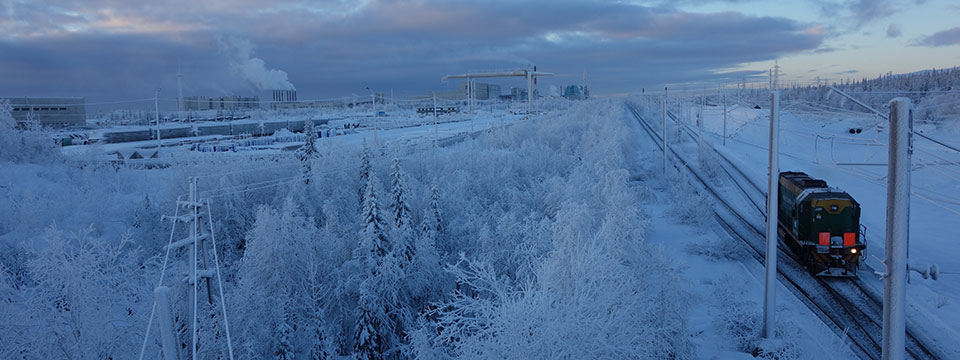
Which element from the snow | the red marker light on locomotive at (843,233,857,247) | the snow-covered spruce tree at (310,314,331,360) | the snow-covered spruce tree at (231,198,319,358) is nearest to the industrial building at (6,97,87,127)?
the snow

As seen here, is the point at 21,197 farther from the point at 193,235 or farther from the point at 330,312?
the point at 193,235

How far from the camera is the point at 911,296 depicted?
15.3 metres

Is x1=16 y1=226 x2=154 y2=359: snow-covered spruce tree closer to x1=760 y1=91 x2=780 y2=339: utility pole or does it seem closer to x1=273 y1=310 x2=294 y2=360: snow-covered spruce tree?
x1=273 y1=310 x2=294 y2=360: snow-covered spruce tree

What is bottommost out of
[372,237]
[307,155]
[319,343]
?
[319,343]

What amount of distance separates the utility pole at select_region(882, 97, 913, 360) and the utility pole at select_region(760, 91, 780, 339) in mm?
5672

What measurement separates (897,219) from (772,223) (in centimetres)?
692

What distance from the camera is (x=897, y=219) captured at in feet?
19.1

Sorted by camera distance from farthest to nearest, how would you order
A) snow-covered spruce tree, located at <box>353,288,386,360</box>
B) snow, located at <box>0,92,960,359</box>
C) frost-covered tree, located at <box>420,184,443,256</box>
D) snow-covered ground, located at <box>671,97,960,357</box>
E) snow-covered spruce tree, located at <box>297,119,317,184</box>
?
snow-covered spruce tree, located at <box>297,119,317,184</box>, frost-covered tree, located at <box>420,184,443,256</box>, snow-covered spruce tree, located at <box>353,288,386,360</box>, snow-covered ground, located at <box>671,97,960,357</box>, snow, located at <box>0,92,960,359</box>

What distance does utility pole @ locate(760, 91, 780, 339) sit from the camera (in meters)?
11.8

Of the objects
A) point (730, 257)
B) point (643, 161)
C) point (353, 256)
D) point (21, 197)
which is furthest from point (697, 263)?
point (643, 161)

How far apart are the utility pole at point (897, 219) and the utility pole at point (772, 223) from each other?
5.67 m

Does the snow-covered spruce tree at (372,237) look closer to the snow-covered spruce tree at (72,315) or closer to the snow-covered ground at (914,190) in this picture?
the snow-covered spruce tree at (72,315)

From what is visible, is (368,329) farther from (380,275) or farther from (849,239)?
(849,239)

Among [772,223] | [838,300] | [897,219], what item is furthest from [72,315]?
[838,300]
